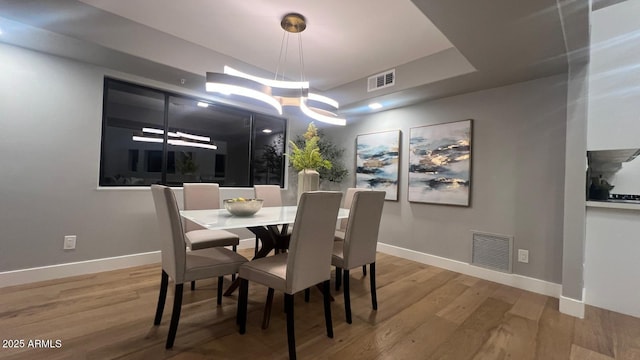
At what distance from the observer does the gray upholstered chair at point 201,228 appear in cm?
242

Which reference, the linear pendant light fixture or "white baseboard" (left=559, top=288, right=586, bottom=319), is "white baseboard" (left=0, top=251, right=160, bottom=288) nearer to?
the linear pendant light fixture

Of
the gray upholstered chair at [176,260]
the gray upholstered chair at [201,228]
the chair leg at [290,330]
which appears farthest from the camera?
the gray upholstered chair at [201,228]

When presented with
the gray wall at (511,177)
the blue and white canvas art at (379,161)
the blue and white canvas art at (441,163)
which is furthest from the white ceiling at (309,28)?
the blue and white canvas art at (379,161)

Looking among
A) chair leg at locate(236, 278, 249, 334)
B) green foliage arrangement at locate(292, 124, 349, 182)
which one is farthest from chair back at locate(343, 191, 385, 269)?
green foliage arrangement at locate(292, 124, 349, 182)

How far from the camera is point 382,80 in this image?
349cm

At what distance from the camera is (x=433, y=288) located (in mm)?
2795

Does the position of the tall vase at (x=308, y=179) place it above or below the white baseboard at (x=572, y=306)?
above

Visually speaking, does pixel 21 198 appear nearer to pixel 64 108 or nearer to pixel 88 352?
pixel 64 108

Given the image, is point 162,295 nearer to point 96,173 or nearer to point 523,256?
point 96,173

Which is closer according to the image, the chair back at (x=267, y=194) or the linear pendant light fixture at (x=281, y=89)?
the linear pendant light fixture at (x=281, y=89)

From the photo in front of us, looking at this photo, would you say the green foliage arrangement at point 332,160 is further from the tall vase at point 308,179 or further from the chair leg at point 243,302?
the chair leg at point 243,302

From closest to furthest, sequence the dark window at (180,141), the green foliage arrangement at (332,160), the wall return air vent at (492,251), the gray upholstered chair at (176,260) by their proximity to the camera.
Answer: the gray upholstered chair at (176,260) < the wall return air vent at (492,251) < the dark window at (180,141) < the green foliage arrangement at (332,160)

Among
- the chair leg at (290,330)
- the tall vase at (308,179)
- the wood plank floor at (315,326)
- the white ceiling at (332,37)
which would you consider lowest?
the wood plank floor at (315,326)

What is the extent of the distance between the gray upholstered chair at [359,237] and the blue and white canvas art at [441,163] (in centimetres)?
158
